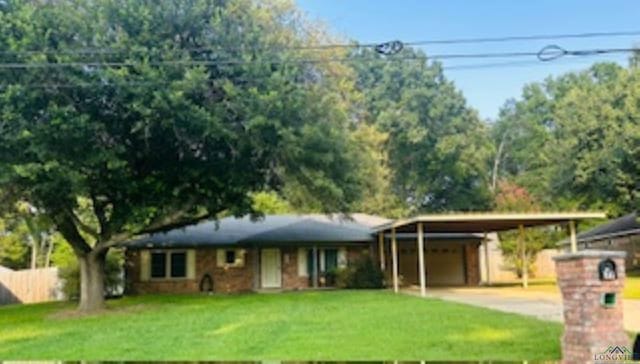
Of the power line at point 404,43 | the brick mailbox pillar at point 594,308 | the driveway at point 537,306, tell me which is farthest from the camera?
the power line at point 404,43

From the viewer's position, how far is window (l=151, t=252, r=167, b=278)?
1027 inches

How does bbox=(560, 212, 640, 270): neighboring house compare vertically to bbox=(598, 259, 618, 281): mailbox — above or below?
above

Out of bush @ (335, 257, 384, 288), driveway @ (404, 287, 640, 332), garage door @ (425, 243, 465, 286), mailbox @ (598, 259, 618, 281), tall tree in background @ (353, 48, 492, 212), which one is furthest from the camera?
tall tree in background @ (353, 48, 492, 212)

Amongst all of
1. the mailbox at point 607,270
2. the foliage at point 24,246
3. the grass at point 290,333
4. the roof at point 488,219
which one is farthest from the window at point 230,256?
the mailbox at point 607,270

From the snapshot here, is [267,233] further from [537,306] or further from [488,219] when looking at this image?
[537,306]

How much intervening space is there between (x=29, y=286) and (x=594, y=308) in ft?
82.1

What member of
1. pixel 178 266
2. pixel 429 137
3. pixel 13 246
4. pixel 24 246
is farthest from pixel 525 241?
pixel 24 246

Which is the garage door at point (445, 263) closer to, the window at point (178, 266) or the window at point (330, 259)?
the window at point (330, 259)

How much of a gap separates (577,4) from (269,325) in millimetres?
12148

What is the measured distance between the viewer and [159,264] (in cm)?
2612

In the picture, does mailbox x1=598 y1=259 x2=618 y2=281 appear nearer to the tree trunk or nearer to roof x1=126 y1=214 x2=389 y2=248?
the tree trunk

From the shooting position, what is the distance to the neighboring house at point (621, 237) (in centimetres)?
2930

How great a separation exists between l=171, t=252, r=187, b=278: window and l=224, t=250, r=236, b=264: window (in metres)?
1.64

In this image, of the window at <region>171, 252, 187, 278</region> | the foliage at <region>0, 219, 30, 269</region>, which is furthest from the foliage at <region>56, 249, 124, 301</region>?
the foliage at <region>0, 219, 30, 269</region>
